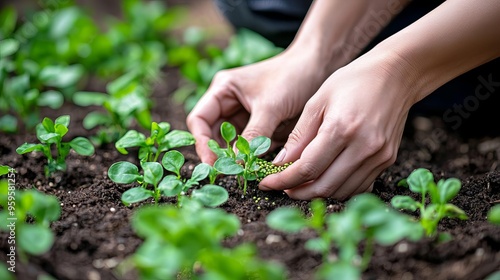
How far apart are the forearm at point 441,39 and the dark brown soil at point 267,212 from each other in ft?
1.01

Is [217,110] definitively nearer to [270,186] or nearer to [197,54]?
[270,186]

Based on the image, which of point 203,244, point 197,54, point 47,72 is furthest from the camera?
point 197,54

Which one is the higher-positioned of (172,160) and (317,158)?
Answer: (317,158)

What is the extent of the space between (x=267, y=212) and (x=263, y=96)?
0.35 m

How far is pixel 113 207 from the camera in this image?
51.5 inches

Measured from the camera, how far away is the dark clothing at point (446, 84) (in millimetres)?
1882

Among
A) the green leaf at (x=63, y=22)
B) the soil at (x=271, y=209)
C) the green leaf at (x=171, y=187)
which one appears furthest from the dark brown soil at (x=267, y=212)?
the green leaf at (x=63, y=22)

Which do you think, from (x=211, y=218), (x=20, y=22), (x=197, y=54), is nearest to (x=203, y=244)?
(x=211, y=218)

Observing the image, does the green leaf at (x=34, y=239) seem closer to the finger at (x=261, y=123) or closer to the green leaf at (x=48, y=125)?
the green leaf at (x=48, y=125)

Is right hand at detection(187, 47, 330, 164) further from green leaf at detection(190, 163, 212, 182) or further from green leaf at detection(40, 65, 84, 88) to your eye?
green leaf at detection(40, 65, 84, 88)

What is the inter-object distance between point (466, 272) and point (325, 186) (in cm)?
38

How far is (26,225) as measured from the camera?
1043mm

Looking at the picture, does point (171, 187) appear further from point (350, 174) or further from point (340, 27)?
point (340, 27)

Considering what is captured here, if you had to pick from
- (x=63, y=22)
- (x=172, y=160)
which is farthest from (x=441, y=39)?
(x=63, y=22)
